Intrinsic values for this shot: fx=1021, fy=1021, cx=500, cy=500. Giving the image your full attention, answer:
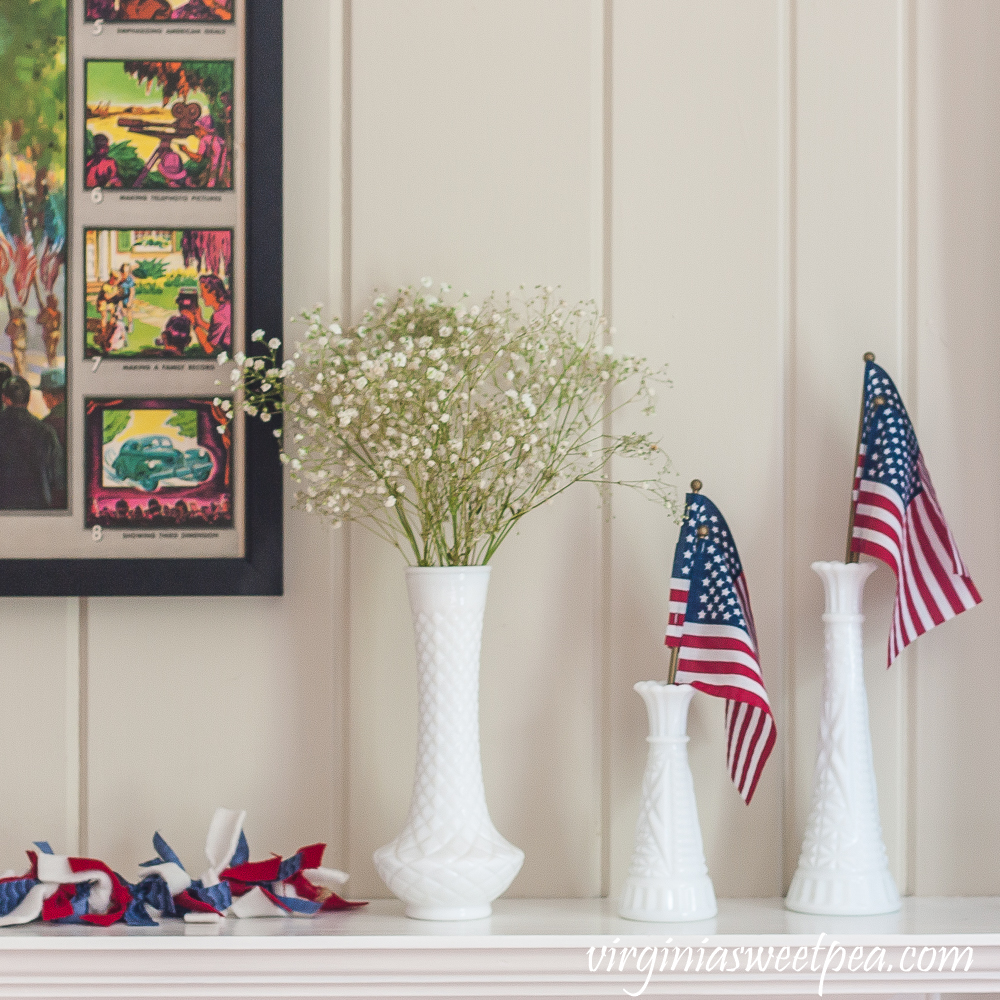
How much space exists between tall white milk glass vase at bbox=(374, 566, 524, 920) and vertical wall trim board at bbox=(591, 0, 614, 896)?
150mm

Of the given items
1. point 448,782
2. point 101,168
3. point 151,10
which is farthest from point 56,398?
point 448,782

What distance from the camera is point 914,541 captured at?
3.08 feet

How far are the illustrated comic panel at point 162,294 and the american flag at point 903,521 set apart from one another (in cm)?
61

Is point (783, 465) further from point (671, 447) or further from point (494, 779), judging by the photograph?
point (494, 779)

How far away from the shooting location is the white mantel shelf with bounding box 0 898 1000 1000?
0.80m

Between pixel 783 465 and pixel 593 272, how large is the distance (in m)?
0.26

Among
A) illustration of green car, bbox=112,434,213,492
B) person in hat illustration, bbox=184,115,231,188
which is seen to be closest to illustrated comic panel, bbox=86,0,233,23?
person in hat illustration, bbox=184,115,231,188

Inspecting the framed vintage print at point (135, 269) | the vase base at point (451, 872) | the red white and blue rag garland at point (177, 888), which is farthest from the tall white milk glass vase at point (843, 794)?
the framed vintage print at point (135, 269)

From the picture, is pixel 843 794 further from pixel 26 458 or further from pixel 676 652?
pixel 26 458

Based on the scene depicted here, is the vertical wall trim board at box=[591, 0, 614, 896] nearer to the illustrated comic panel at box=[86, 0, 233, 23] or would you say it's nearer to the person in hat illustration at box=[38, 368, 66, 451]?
the illustrated comic panel at box=[86, 0, 233, 23]

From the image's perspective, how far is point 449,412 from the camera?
2.88 ft

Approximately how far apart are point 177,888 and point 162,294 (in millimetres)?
540

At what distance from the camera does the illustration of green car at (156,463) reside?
0.97 metres

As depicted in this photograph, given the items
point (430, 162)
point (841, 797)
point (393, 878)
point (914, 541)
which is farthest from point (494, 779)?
point (430, 162)
